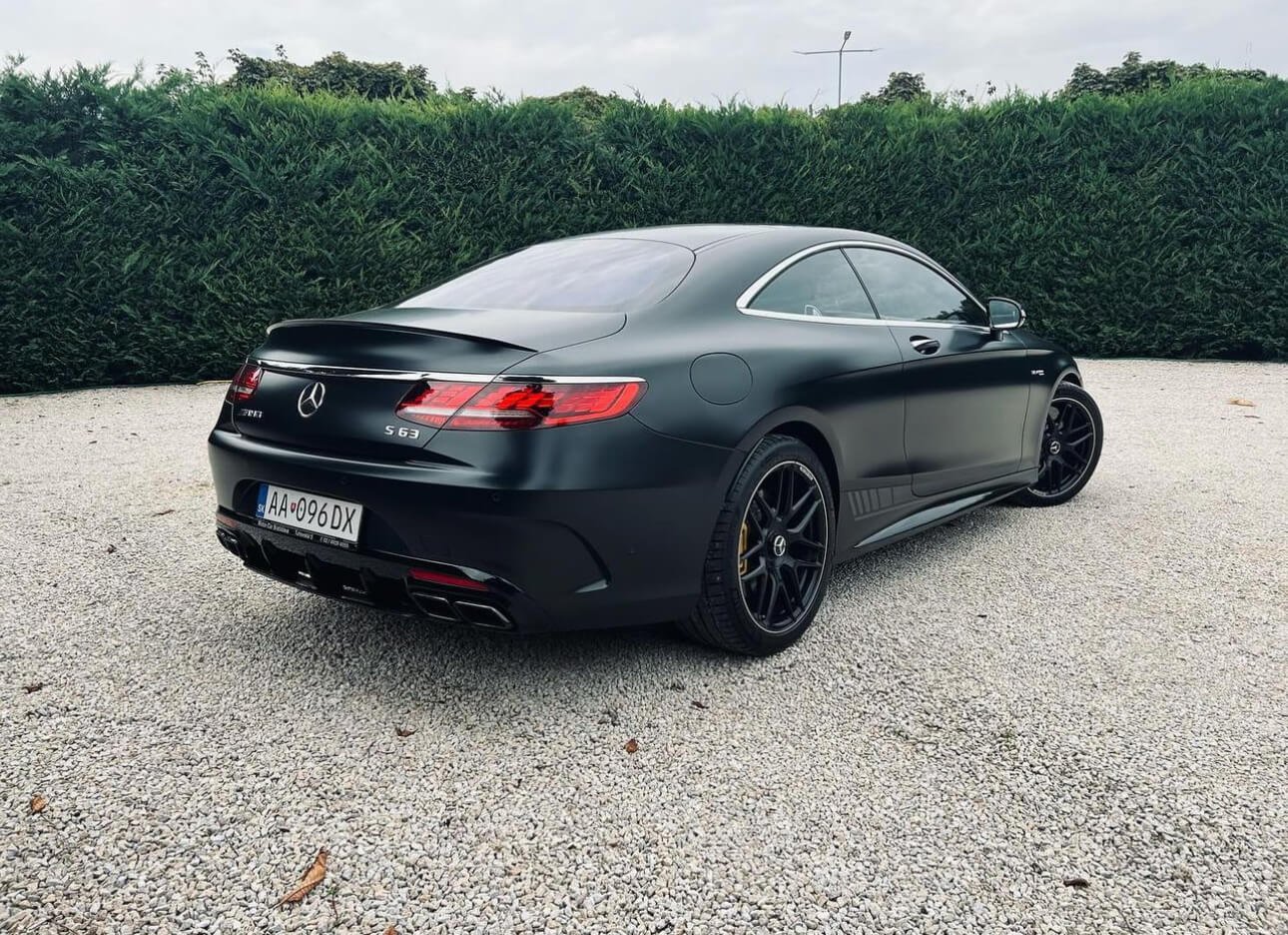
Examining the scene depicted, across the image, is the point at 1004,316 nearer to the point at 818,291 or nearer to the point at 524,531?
the point at 818,291

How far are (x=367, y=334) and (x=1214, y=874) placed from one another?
249cm

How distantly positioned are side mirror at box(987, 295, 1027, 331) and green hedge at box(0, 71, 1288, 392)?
6.94m

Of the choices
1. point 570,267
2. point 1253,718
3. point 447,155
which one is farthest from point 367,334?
point 447,155

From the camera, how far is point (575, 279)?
3.31 m

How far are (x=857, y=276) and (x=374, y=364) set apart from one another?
2046 millimetres

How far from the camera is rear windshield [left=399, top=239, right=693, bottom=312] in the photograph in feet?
10.2

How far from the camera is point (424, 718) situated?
9.02 ft

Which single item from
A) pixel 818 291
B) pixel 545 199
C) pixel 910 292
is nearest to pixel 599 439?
pixel 818 291

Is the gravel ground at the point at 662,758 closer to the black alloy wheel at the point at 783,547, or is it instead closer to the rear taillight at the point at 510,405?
the black alloy wheel at the point at 783,547

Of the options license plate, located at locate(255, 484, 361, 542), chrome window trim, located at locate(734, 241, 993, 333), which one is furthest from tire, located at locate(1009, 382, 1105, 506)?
license plate, located at locate(255, 484, 361, 542)

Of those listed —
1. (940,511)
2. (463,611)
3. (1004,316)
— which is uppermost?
(1004,316)

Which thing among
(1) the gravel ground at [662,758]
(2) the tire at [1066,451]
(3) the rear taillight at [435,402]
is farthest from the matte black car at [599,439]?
(2) the tire at [1066,451]

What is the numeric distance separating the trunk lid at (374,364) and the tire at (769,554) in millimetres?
663

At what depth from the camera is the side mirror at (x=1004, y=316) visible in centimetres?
447
